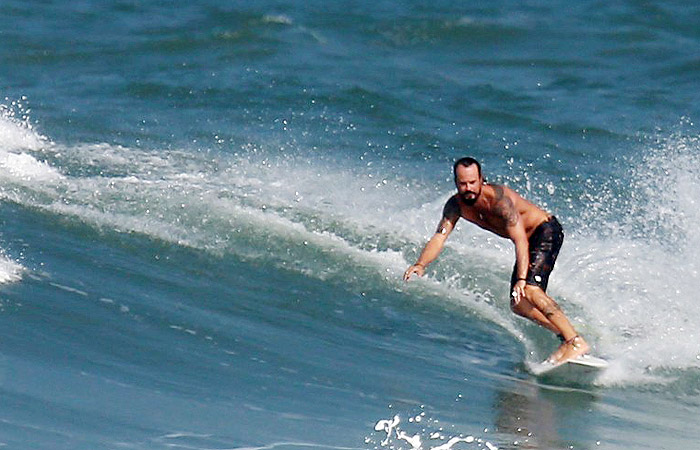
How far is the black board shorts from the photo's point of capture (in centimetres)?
873

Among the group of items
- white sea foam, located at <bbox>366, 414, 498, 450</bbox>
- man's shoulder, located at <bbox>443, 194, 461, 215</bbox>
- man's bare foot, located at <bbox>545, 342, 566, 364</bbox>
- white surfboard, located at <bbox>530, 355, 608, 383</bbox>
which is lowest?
white sea foam, located at <bbox>366, 414, 498, 450</bbox>

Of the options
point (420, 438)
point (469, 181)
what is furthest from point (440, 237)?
point (420, 438)

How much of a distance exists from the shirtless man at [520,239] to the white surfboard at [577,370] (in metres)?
0.04

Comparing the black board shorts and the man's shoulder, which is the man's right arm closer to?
the man's shoulder

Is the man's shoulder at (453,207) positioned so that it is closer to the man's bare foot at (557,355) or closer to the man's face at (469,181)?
the man's face at (469,181)

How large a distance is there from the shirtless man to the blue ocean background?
327mm

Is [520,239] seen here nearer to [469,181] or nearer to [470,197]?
[470,197]

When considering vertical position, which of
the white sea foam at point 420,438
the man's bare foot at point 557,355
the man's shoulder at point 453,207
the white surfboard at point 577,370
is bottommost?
the white sea foam at point 420,438

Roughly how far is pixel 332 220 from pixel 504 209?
136 inches

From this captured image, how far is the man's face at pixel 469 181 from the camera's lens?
27.0ft

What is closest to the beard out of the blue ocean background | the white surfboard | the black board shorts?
the black board shorts

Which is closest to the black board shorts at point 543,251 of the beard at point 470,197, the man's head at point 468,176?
the beard at point 470,197

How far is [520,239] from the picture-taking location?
852 centimetres

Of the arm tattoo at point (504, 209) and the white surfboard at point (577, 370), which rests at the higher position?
the arm tattoo at point (504, 209)
